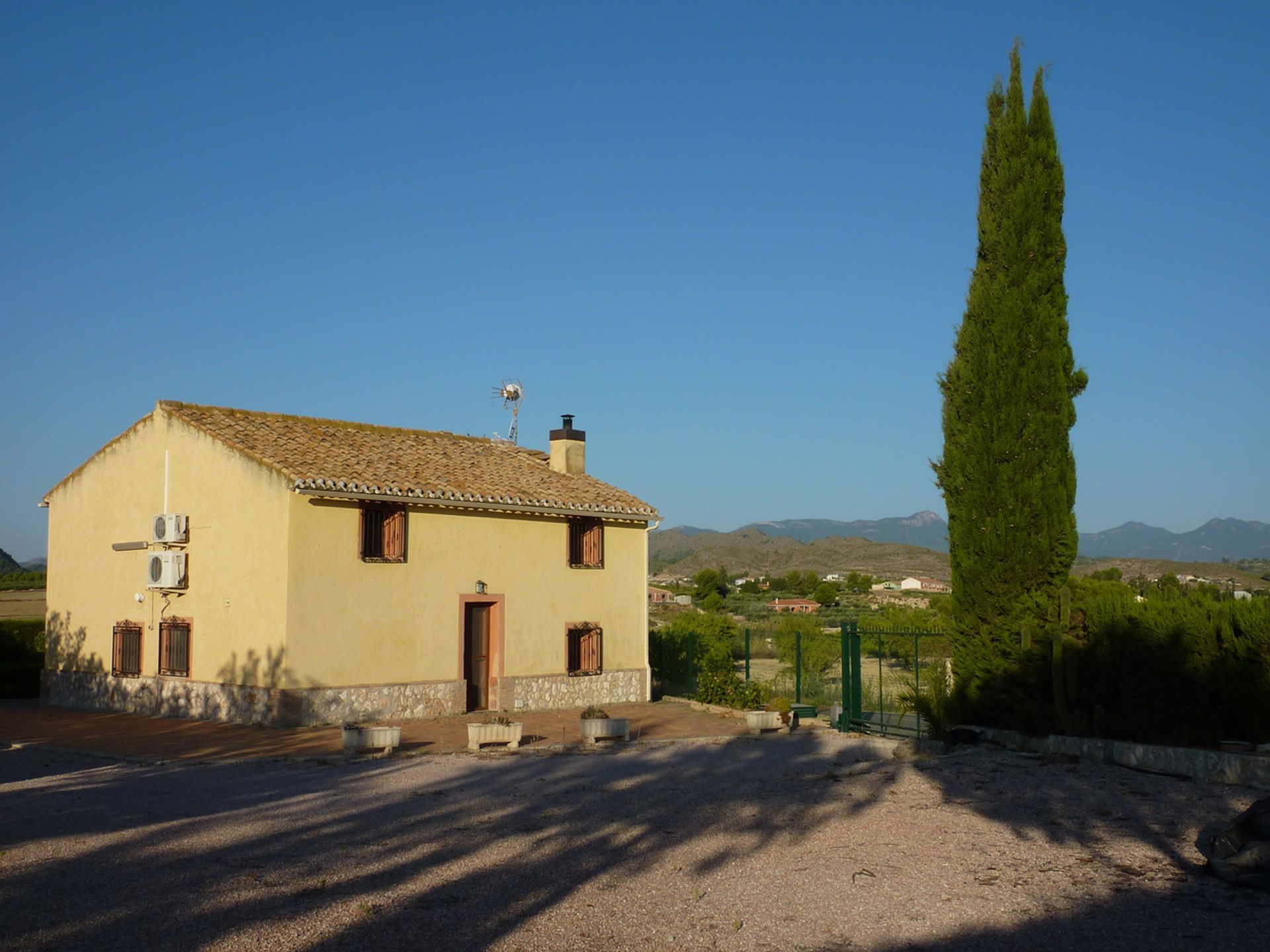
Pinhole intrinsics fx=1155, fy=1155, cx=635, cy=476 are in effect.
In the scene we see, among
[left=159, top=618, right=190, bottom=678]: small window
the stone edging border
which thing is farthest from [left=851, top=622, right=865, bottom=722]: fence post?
[left=159, top=618, right=190, bottom=678]: small window

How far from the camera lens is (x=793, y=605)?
65.8 meters

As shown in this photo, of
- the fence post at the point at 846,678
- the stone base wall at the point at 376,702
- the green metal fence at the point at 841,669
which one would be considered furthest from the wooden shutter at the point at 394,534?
the fence post at the point at 846,678

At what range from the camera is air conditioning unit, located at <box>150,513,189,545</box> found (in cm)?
2214

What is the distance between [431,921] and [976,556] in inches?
417

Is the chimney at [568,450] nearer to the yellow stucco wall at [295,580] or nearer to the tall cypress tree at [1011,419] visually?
the yellow stucco wall at [295,580]

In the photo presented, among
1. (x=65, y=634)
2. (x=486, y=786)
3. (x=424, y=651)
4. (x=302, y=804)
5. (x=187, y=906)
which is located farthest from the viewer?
(x=65, y=634)

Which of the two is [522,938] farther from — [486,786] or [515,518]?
[515,518]

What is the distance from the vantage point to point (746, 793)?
12.6 m

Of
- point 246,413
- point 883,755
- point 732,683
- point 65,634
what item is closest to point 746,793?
point 883,755

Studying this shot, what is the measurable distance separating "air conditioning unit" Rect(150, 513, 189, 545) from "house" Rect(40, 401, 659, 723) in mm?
43

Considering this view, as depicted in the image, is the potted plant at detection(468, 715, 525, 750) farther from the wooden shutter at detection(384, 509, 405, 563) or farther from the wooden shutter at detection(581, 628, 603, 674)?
the wooden shutter at detection(581, 628, 603, 674)

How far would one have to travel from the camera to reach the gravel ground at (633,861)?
22.6 feet

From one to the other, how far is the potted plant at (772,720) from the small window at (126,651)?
40.5 ft

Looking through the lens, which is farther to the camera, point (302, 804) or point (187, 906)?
point (302, 804)
